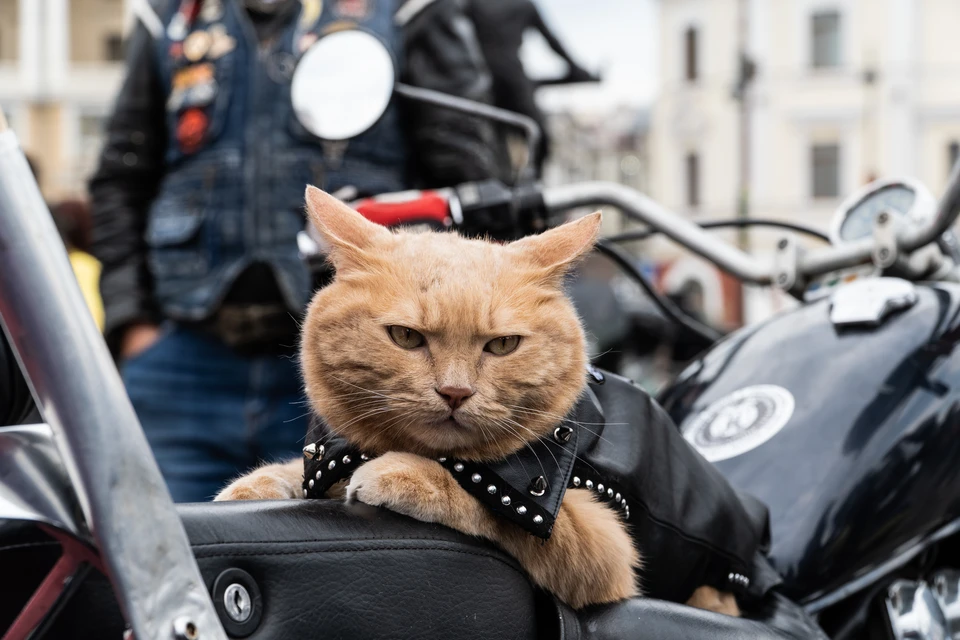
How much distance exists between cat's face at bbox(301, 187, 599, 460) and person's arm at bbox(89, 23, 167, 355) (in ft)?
6.18

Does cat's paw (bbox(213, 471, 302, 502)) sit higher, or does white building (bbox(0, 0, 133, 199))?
cat's paw (bbox(213, 471, 302, 502))

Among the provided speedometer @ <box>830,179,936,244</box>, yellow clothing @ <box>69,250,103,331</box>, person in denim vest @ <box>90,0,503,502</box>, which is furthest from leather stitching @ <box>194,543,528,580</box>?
yellow clothing @ <box>69,250,103,331</box>

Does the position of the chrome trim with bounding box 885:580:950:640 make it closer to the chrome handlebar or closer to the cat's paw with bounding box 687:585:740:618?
the cat's paw with bounding box 687:585:740:618

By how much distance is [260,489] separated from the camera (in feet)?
3.81

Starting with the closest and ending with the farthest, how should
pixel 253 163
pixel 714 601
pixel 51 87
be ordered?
pixel 714 601
pixel 253 163
pixel 51 87

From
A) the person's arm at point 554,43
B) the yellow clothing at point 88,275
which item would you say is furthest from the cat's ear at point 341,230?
the person's arm at point 554,43

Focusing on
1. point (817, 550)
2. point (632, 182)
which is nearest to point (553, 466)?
point (817, 550)

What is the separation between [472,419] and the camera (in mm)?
1115

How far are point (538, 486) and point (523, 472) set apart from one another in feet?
0.08

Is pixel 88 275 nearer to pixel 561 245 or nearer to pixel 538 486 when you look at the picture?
pixel 561 245

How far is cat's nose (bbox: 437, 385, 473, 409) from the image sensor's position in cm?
109

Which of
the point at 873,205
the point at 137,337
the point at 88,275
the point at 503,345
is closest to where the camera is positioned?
the point at 503,345

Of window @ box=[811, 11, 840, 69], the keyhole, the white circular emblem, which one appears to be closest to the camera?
the keyhole

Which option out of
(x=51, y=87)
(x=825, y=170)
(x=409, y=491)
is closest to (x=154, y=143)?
(x=409, y=491)
